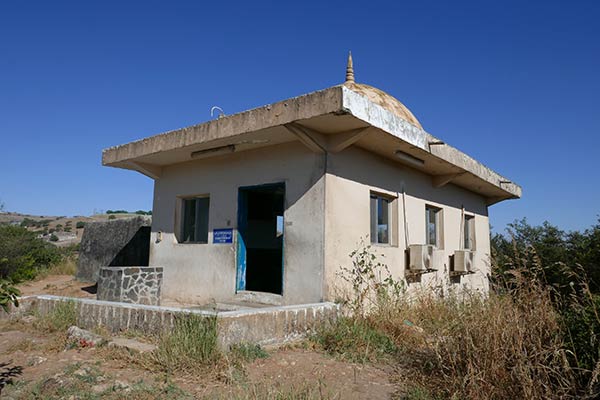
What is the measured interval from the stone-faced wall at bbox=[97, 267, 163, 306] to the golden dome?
574 centimetres

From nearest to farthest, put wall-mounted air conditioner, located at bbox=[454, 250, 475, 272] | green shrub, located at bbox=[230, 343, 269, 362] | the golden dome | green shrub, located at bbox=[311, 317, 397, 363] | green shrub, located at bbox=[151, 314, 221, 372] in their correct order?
green shrub, located at bbox=[151, 314, 221, 372], green shrub, located at bbox=[230, 343, 269, 362], green shrub, located at bbox=[311, 317, 397, 363], the golden dome, wall-mounted air conditioner, located at bbox=[454, 250, 475, 272]

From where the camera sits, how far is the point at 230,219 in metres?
8.52

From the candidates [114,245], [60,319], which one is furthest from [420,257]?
[114,245]


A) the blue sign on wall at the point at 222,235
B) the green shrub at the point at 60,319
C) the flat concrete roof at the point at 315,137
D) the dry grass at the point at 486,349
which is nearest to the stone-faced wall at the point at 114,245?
the flat concrete roof at the point at 315,137

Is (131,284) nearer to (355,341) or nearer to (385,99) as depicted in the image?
(355,341)

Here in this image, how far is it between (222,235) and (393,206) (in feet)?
11.5

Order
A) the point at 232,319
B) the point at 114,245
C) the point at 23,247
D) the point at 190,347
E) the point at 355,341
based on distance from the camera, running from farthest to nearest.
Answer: the point at 23,247
the point at 114,245
the point at 355,341
the point at 232,319
the point at 190,347

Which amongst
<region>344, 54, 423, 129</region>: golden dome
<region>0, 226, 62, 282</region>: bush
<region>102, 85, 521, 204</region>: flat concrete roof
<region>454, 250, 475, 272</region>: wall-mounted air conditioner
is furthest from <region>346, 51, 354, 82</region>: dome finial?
<region>0, 226, 62, 282</region>: bush

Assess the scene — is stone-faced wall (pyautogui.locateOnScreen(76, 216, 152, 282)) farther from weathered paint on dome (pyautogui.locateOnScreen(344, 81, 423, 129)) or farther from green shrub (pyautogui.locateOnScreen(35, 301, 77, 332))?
weathered paint on dome (pyautogui.locateOnScreen(344, 81, 423, 129))

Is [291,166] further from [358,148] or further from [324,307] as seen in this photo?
[324,307]

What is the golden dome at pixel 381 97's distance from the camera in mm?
9320

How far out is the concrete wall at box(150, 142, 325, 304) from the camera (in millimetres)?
7207

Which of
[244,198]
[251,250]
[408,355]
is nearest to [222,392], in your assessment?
[408,355]

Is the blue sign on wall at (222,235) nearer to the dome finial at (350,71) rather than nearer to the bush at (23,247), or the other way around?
the dome finial at (350,71)
